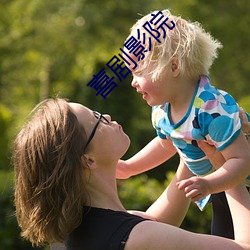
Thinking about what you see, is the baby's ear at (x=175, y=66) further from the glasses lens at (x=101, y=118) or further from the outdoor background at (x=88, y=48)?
the outdoor background at (x=88, y=48)

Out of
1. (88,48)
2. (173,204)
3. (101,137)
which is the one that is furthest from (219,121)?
(88,48)

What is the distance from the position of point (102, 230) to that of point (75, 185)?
203mm

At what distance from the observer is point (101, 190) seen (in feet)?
8.84

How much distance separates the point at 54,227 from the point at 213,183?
640 millimetres

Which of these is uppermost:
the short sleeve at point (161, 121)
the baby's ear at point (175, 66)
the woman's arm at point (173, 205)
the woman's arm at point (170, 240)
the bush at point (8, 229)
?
the baby's ear at point (175, 66)

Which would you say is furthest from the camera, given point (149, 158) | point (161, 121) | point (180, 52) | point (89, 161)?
point (149, 158)

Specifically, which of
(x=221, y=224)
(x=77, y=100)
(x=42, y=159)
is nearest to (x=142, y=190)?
(x=221, y=224)

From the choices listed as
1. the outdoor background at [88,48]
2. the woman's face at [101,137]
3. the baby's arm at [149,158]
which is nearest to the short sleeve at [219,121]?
the woman's face at [101,137]

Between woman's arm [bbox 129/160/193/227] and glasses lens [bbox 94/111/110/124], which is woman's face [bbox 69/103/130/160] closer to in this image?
glasses lens [bbox 94/111/110/124]

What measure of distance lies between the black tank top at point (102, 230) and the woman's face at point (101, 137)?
23 centimetres

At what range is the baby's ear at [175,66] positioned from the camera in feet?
9.11

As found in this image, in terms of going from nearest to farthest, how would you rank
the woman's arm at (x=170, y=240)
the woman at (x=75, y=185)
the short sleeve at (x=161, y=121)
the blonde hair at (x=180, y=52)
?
the woman's arm at (x=170, y=240) → the woman at (x=75, y=185) → the blonde hair at (x=180, y=52) → the short sleeve at (x=161, y=121)

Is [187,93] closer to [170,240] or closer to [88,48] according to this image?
[170,240]

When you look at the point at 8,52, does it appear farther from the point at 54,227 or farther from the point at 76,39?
the point at 54,227
